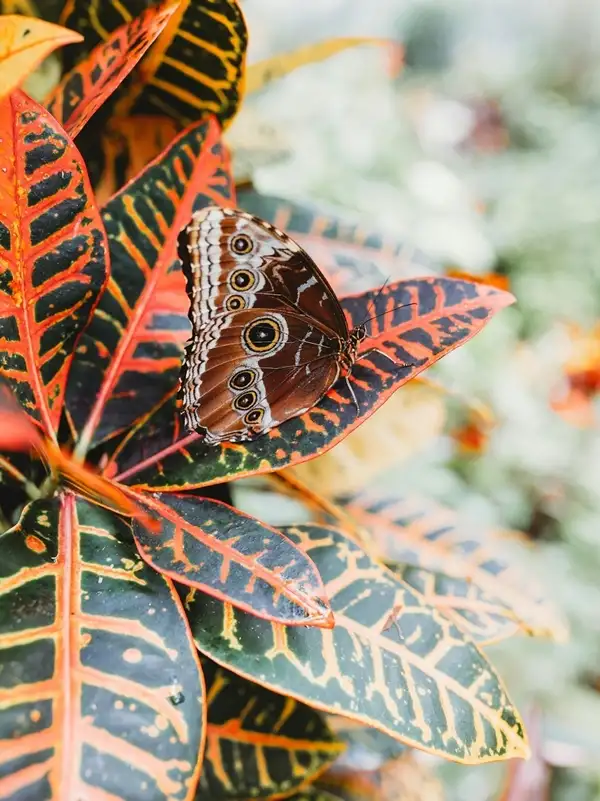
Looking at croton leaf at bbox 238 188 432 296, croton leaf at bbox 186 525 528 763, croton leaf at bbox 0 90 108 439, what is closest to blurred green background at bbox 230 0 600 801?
croton leaf at bbox 238 188 432 296

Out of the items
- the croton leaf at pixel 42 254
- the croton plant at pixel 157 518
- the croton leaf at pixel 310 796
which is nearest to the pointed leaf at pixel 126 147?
the croton plant at pixel 157 518

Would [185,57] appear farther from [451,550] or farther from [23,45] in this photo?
[451,550]

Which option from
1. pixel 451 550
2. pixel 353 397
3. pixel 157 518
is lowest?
pixel 451 550

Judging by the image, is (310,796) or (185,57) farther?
(310,796)

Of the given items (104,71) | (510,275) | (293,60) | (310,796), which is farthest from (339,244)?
(510,275)

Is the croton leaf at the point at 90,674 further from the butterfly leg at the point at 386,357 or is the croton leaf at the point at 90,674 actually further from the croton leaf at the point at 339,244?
the croton leaf at the point at 339,244

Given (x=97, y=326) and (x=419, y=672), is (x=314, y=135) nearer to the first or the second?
(x=97, y=326)

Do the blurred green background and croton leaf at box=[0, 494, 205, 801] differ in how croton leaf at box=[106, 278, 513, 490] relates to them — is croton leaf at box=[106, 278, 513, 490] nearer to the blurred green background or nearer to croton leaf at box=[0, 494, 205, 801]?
croton leaf at box=[0, 494, 205, 801]

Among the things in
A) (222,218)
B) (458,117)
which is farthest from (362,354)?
(458,117)

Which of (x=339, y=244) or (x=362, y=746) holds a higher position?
(x=339, y=244)
